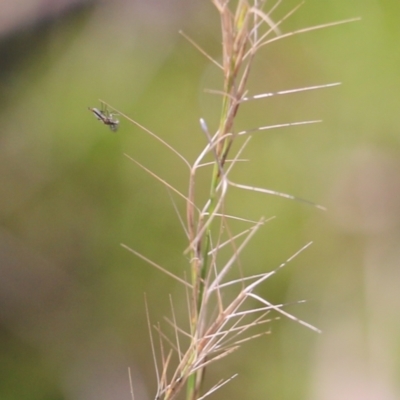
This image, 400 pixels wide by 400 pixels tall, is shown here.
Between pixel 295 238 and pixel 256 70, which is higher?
pixel 256 70

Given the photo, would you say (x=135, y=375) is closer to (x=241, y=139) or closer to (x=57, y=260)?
(x=57, y=260)

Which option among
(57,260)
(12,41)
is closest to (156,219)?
(57,260)

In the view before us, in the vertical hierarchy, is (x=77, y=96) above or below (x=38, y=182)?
above

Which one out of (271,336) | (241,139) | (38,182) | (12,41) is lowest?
(271,336)

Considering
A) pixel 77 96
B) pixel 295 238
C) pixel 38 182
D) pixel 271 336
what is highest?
pixel 77 96

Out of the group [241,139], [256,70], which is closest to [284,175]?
[241,139]

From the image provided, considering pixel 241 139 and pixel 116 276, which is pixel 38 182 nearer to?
pixel 116 276
